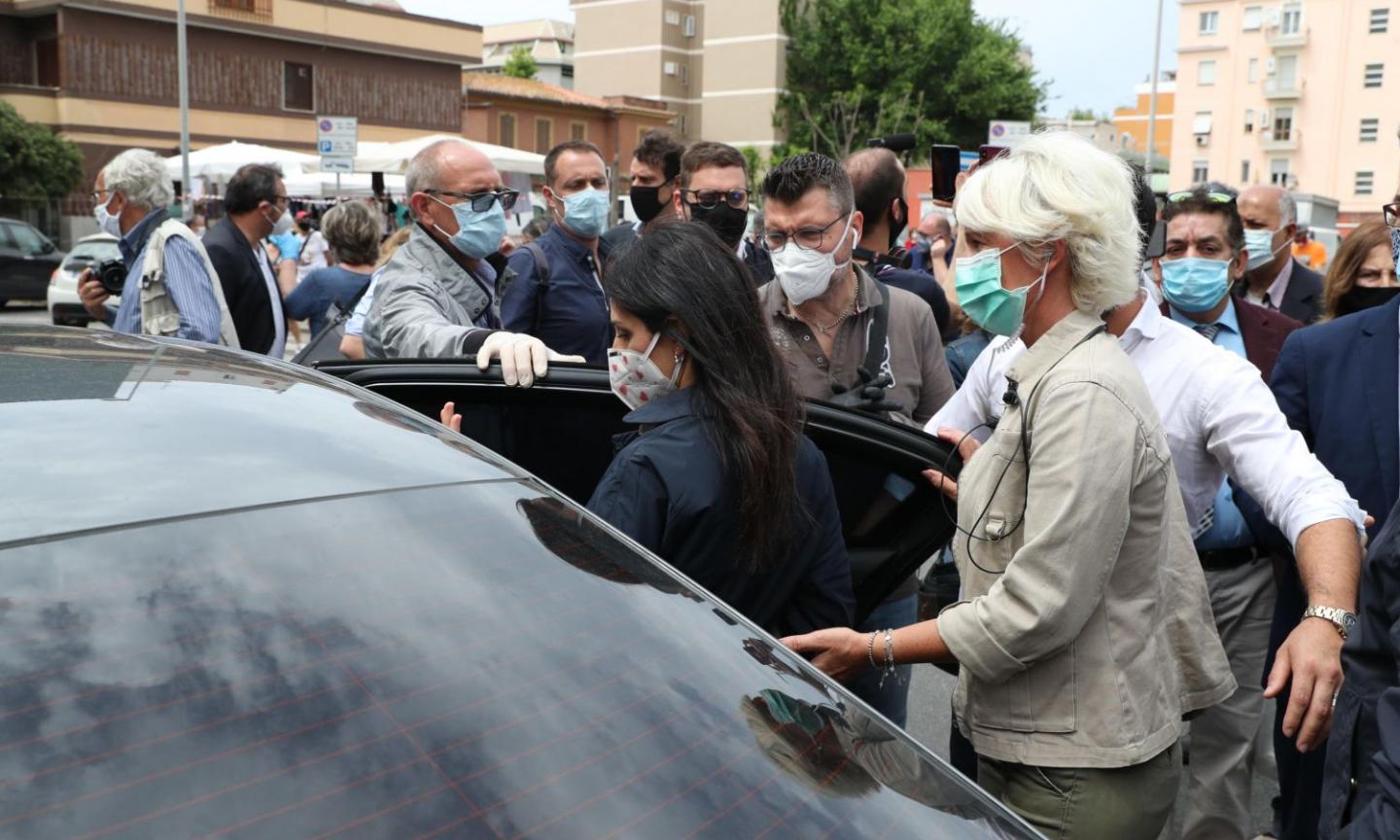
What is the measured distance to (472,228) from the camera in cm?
411

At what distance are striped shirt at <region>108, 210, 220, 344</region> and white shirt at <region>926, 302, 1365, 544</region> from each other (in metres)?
3.34

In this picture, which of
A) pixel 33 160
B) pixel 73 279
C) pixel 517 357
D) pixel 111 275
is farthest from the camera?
pixel 33 160

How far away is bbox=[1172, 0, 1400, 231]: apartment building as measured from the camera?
69625mm

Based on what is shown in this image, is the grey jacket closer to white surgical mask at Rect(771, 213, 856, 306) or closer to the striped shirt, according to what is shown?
white surgical mask at Rect(771, 213, 856, 306)

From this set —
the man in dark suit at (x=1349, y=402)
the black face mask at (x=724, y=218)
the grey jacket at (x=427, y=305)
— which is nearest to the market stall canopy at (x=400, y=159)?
the black face mask at (x=724, y=218)

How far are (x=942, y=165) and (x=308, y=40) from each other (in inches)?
1634

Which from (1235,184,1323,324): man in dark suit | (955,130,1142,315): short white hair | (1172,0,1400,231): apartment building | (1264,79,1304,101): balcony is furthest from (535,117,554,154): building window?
(955,130,1142,315): short white hair

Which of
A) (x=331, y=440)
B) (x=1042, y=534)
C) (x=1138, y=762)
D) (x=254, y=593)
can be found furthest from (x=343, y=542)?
(x=1138, y=762)

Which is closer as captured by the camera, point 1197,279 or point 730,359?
point 730,359

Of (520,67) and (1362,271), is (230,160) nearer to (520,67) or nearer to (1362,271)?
(1362,271)

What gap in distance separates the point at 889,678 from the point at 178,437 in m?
2.20

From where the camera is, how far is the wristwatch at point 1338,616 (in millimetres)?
2270

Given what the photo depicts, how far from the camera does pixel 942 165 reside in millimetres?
4656

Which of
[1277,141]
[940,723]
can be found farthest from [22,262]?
[1277,141]
